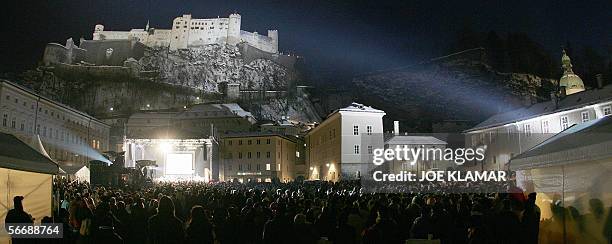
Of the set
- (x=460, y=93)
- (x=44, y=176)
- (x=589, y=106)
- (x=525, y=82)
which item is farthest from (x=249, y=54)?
(x=44, y=176)

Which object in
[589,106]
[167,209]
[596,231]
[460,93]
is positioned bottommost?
[596,231]

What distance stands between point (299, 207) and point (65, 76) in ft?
318

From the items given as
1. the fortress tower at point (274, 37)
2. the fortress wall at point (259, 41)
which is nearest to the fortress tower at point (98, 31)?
the fortress wall at point (259, 41)

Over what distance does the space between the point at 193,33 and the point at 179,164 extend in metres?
59.7

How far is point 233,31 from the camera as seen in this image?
10900 centimetres

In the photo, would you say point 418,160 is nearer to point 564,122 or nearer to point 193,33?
point 564,122

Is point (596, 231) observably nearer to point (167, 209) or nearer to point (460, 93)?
point (167, 209)

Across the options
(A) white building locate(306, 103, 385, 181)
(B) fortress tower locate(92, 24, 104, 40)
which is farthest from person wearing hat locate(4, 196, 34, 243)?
(B) fortress tower locate(92, 24, 104, 40)

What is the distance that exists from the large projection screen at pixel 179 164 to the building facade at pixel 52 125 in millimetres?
11548

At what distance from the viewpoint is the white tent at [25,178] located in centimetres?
798

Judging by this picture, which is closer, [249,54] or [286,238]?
[286,238]

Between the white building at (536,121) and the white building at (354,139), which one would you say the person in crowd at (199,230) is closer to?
the white building at (536,121)

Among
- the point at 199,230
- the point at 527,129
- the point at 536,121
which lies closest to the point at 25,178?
the point at 199,230

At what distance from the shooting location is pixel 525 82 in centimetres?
8738
